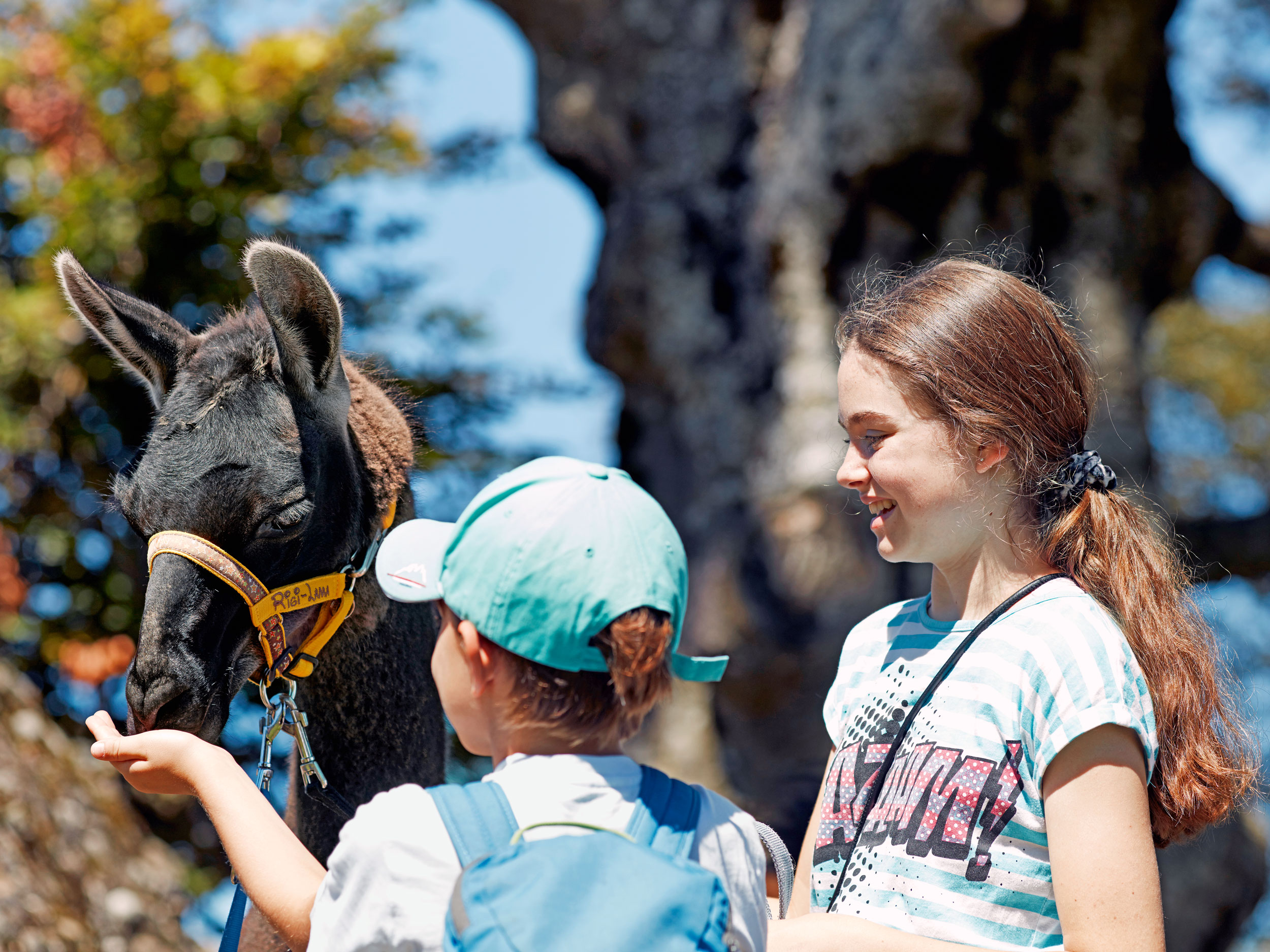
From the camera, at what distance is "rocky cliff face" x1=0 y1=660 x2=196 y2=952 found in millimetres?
3338

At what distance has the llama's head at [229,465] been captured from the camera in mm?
1992

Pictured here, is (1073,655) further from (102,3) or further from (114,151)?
(102,3)

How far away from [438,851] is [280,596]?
0.94 metres

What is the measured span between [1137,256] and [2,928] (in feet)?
22.4

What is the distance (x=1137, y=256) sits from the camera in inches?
277

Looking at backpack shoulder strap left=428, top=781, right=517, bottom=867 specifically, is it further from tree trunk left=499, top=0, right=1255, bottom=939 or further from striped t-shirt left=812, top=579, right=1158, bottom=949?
tree trunk left=499, top=0, right=1255, bottom=939

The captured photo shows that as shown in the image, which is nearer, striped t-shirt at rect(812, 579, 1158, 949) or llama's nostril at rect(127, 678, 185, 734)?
striped t-shirt at rect(812, 579, 1158, 949)

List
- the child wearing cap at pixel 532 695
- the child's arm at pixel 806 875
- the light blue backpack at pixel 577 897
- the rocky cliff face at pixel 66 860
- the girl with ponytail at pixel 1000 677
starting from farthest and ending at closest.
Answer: the rocky cliff face at pixel 66 860, the child's arm at pixel 806 875, the girl with ponytail at pixel 1000 677, the child wearing cap at pixel 532 695, the light blue backpack at pixel 577 897

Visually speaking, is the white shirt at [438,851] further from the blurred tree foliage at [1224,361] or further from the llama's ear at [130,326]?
the blurred tree foliage at [1224,361]

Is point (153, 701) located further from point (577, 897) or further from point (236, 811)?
point (577, 897)

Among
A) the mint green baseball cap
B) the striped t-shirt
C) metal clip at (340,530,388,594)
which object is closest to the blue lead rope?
metal clip at (340,530,388,594)

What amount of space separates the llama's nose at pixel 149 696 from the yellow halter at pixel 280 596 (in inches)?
7.0

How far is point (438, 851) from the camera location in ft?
4.15

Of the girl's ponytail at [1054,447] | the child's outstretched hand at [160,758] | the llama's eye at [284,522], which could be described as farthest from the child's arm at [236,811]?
the girl's ponytail at [1054,447]
